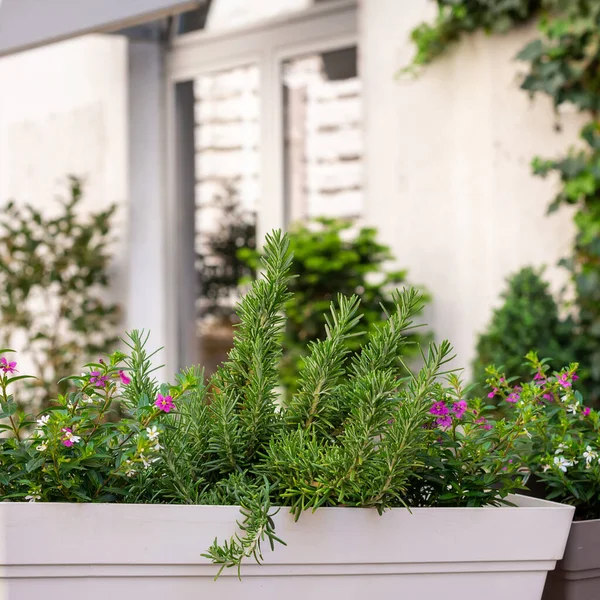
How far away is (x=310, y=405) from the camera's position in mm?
812

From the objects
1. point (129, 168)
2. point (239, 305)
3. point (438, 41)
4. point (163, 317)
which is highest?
point (438, 41)

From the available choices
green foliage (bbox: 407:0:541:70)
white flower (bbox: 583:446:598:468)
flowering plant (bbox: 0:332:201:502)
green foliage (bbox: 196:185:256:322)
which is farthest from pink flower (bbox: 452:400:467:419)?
green foliage (bbox: 196:185:256:322)

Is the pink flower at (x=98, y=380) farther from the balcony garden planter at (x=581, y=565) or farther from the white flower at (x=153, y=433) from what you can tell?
the balcony garden planter at (x=581, y=565)

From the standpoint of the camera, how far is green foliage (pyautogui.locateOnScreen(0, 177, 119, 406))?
5.51 metres

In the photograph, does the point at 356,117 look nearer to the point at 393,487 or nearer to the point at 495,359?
the point at 495,359

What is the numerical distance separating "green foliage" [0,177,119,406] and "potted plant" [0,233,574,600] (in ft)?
15.6

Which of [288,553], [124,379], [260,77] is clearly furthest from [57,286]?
[288,553]

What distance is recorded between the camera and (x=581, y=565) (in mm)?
833

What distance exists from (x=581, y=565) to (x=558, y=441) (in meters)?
0.14

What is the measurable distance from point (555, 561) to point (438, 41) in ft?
12.2

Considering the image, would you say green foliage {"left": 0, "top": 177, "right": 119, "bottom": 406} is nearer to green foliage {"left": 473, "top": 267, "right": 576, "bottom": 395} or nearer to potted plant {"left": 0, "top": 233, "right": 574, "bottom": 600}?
green foliage {"left": 473, "top": 267, "right": 576, "bottom": 395}

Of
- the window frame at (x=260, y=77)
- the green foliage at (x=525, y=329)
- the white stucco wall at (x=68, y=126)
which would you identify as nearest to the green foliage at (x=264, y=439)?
the green foliage at (x=525, y=329)

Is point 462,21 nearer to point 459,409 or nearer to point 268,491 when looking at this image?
point 459,409

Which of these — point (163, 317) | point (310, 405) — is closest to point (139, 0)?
point (163, 317)
